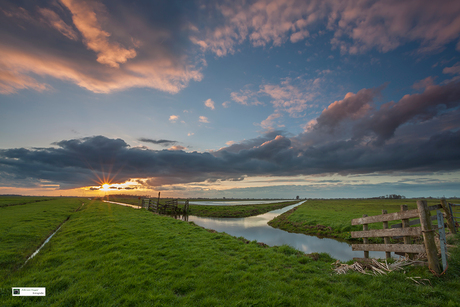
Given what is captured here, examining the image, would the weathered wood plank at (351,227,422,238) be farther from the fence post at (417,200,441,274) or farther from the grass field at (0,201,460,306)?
the grass field at (0,201,460,306)

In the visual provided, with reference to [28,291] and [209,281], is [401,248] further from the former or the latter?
[28,291]

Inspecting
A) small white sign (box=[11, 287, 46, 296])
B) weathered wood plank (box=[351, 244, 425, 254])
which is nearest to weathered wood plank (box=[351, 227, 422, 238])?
weathered wood plank (box=[351, 244, 425, 254])

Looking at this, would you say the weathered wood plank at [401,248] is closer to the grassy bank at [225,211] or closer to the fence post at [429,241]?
the fence post at [429,241]

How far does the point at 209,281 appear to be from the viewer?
24.8ft

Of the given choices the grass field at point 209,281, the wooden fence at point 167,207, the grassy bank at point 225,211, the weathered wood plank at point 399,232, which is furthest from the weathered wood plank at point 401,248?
the grassy bank at point 225,211

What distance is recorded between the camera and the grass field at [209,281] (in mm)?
6090

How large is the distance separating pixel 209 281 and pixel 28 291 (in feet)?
21.9

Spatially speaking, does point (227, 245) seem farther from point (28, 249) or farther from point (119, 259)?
point (28, 249)

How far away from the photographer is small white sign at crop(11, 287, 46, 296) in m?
6.84

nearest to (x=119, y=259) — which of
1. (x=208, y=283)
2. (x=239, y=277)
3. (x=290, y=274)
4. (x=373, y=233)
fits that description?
(x=208, y=283)

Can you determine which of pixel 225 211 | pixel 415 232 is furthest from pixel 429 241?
pixel 225 211

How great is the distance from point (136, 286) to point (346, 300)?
24.3 feet

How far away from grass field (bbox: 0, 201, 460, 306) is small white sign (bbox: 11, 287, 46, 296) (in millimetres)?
180

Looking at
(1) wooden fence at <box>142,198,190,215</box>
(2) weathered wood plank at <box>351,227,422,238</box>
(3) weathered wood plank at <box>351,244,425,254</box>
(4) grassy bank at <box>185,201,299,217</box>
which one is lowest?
(4) grassy bank at <box>185,201,299,217</box>
